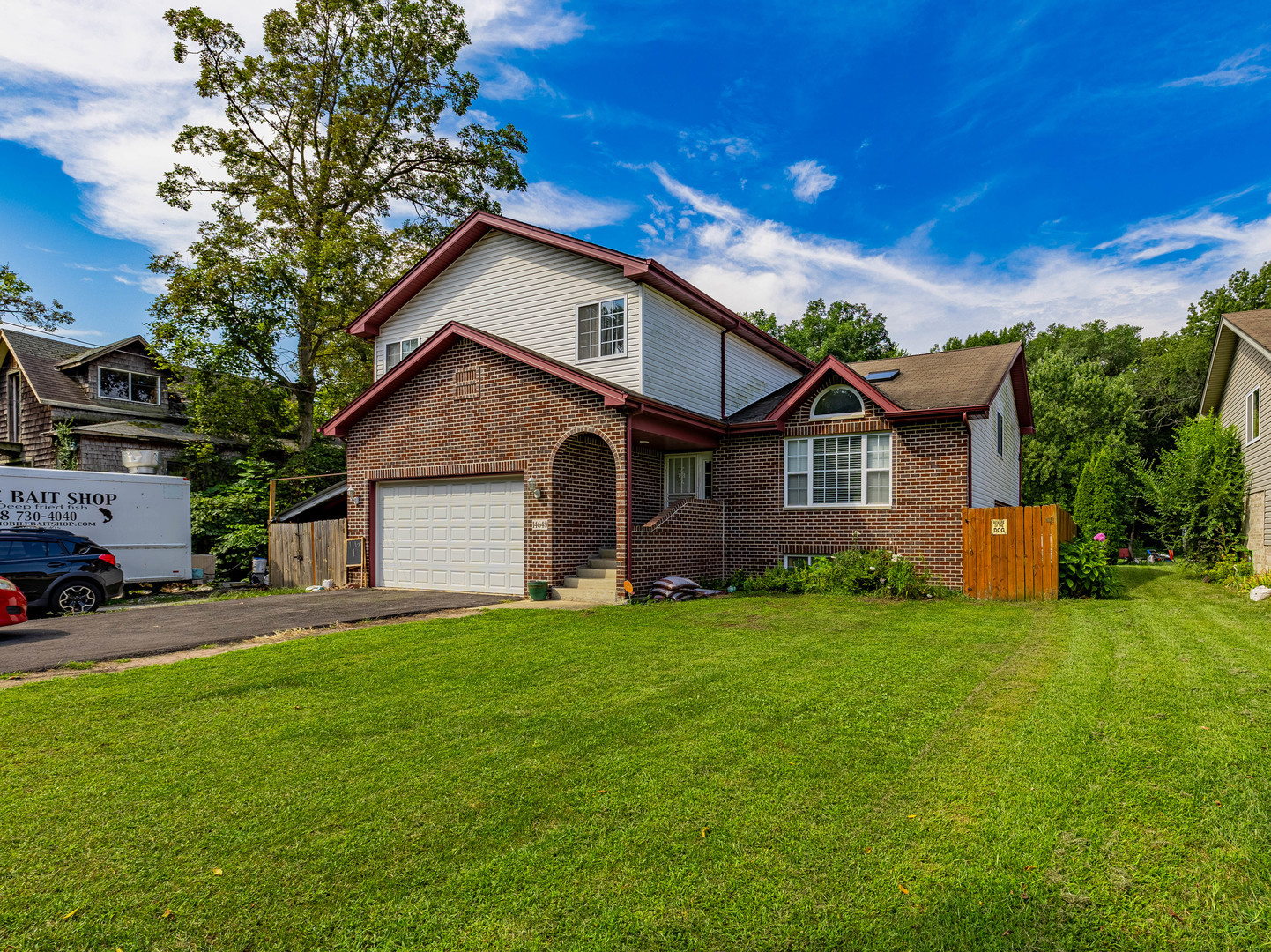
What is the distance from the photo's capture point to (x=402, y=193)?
91.4 feet

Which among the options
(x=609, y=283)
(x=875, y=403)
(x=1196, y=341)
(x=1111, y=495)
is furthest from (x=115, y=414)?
(x=1196, y=341)

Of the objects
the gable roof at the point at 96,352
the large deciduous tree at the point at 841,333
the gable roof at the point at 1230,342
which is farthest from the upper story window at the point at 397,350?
the large deciduous tree at the point at 841,333

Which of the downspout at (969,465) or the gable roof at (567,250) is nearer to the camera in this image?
the downspout at (969,465)

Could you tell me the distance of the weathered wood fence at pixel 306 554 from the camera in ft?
55.9

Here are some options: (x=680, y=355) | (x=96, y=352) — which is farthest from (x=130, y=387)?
(x=680, y=355)

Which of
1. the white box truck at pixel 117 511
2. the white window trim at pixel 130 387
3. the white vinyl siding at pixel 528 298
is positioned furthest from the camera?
the white window trim at pixel 130 387

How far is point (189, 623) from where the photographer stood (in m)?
10.6

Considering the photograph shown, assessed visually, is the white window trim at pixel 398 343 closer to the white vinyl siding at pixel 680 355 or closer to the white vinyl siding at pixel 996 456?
the white vinyl siding at pixel 680 355

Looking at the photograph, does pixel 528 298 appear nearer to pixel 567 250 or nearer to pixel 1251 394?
pixel 567 250

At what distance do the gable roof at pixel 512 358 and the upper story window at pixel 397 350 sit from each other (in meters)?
3.16

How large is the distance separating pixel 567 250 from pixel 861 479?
28.1ft

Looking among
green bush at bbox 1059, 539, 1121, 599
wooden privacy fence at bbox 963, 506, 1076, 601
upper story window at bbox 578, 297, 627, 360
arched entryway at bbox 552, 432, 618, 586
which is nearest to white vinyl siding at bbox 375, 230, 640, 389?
upper story window at bbox 578, 297, 627, 360

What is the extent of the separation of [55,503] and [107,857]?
609 inches

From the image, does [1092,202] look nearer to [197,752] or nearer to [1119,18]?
[1119,18]
